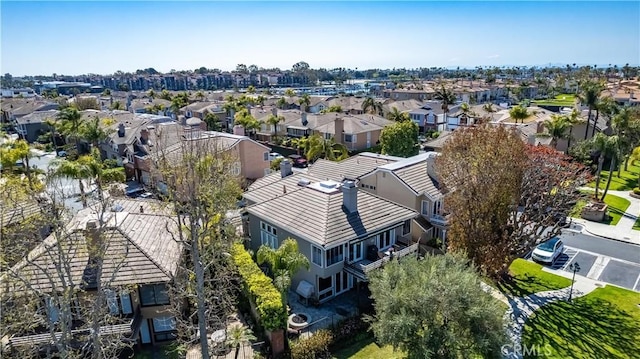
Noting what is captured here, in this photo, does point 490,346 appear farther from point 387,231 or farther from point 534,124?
point 534,124

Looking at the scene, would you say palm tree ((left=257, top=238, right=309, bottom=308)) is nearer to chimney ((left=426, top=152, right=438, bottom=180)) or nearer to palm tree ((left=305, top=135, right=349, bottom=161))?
chimney ((left=426, top=152, right=438, bottom=180))

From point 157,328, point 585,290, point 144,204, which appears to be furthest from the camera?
point 144,204

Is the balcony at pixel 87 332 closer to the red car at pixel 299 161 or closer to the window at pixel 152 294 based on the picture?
the window at pixel 152 294

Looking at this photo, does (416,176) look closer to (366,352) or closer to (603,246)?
(366,352)

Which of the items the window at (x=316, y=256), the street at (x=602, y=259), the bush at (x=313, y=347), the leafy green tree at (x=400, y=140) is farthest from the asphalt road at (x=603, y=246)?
the bush at (x=313, y=347)

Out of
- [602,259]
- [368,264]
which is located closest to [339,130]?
[602,259]

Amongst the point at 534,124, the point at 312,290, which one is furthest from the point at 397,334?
the point at 534,124

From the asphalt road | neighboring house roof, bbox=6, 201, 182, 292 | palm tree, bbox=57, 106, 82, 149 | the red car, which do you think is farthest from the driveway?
palm tree, bbox=57, 106, 82, 149
